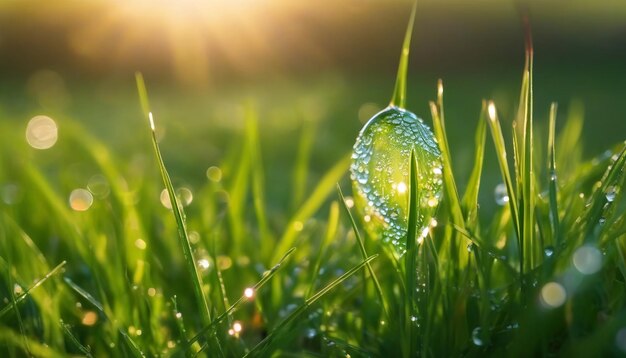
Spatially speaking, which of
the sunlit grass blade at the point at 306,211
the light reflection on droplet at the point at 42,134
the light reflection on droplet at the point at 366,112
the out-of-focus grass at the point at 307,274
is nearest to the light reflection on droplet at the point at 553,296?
the out-of-focus grass at the point at 307,274

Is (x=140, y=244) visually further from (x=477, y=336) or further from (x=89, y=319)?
(x=477, y=336)

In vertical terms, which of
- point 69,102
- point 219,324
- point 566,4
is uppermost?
point 566,4

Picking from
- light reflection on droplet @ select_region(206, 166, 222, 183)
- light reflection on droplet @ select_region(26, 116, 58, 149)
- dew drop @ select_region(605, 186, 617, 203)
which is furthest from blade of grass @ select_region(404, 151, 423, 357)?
light reflection on droplet @ select_region(26, 116, 58, 149)

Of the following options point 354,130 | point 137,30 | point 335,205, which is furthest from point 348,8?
point 335,205

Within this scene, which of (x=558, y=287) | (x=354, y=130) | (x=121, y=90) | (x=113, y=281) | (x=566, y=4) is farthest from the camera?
(x=566, y=4)

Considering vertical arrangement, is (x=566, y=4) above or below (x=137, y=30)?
above

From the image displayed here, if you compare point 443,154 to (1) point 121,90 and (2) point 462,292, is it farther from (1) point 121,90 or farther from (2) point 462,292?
(1) point 121,90
